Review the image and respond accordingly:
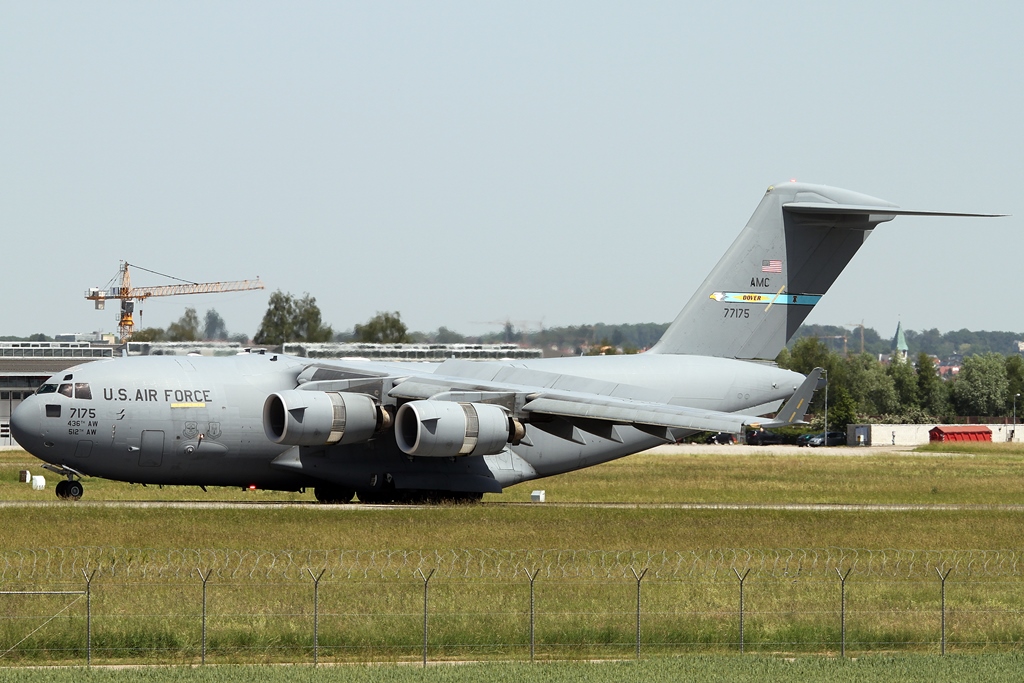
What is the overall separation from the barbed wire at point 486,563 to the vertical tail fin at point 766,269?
12.0m

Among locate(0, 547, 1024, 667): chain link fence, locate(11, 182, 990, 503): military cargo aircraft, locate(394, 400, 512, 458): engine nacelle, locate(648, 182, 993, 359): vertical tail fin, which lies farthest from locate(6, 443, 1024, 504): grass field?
locate(0, 547, 1024, 667): chain link fence

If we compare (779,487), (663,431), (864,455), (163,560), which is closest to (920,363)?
(864,455)

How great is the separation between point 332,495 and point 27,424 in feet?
20.5

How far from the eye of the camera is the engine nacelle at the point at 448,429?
2647 cm

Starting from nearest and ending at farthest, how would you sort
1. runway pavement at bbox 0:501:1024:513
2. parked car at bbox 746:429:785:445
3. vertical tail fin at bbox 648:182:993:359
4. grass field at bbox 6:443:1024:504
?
runway pavement at bbox 0:501:1024:513, vertical tail fin at bbox 648:182:993:359, grass field at bbox 6:443:1024:504, parked car at bbox 746:429:785:445

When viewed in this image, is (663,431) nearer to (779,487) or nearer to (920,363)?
(779,487)

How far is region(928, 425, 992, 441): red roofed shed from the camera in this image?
292 ft

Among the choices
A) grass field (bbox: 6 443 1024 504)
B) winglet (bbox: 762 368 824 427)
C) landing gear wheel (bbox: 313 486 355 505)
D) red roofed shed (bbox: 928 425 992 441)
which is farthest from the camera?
red roofed shed (bbox: 928 425 992 441)

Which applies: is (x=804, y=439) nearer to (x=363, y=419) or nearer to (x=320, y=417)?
(x=363, y=419)

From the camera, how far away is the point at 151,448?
88.7 ft

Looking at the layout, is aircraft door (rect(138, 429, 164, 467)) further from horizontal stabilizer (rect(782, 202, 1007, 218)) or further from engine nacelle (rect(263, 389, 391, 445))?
horizontal stabilizer (rect(782, 202, 1007, 218))

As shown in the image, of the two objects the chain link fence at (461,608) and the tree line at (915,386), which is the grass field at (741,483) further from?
the tree line at (915,386)

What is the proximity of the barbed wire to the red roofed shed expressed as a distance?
230ft

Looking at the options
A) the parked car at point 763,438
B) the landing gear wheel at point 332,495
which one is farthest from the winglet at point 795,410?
the parked car at point 763,438
